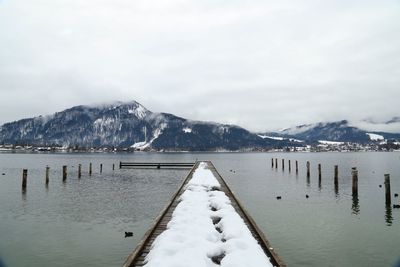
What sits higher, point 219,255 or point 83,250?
point 219,255

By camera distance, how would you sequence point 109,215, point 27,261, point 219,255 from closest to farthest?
1. point 219,255
2. point 27,261
3. point 109,215

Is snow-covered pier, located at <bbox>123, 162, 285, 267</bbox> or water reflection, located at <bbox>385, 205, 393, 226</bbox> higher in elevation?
snow-covered pier, located at <bbox>123, 162, 285, 267</bbox>

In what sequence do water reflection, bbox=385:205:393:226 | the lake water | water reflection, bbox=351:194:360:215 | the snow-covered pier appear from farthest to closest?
water reflection, bbox=351:194:360:215 < water reflection, bbox=385:205:393:226 < the lake water < the snow-covered pier

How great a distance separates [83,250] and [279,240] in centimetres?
1137

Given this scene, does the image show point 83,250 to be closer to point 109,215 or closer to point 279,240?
point 109,215

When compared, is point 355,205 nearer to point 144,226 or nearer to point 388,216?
point 388,216

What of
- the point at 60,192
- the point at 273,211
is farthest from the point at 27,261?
the point at 60,192

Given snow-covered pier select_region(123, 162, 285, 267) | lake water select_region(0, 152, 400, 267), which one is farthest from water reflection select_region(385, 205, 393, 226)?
snow-covered pier select_region(123, 162, 285, 267)

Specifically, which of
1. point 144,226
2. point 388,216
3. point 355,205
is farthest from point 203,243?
point 355,205

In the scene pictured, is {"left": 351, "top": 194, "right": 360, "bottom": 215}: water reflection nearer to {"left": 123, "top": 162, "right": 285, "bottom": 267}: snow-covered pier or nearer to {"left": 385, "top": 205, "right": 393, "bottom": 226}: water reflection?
{"left": 385, "top": 205, "right": 393, "bottom": 226}: water reflection

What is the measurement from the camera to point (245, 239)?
41.5 feet

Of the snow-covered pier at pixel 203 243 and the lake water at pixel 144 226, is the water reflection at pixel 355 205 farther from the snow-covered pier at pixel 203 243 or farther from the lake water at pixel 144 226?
the snow-covered pier at pixel 203 243

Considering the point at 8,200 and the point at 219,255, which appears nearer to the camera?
the point at 219,255

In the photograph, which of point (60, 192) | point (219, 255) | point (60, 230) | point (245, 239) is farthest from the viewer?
point (60, 192)
